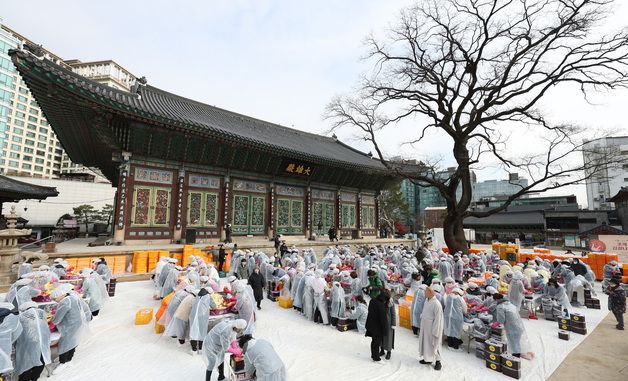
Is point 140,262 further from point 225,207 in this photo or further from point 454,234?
point 454,234

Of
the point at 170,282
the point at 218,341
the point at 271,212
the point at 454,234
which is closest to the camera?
the point at 218,341

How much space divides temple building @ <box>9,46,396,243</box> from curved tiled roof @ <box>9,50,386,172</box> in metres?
0.06

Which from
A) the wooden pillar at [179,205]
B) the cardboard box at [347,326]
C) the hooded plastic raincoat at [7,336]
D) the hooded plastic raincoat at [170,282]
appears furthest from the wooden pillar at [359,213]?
the hooded plastic raincoat at [7,336]

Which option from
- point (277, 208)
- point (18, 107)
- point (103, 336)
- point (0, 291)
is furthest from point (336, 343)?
point (18, 107)

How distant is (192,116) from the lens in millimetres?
18812

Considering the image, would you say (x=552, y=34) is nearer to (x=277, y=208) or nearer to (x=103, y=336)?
(x=277, y=208)

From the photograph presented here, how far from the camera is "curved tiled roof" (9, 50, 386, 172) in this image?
10.5 m

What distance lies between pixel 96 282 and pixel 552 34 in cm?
2055

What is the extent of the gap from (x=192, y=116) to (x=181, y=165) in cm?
454

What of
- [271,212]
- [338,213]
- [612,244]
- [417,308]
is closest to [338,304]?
[417,308]

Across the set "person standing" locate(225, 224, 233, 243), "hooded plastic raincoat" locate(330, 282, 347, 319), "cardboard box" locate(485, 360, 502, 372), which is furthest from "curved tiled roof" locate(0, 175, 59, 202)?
"cardboard box" locate(485, 360, 502, 372)

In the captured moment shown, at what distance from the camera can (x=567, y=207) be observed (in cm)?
3978

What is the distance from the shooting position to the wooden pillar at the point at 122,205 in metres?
13.6

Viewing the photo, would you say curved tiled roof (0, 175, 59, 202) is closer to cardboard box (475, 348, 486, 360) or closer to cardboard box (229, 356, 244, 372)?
cardboard box (229, 356, 244, 372)
